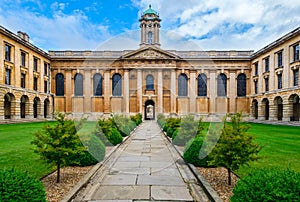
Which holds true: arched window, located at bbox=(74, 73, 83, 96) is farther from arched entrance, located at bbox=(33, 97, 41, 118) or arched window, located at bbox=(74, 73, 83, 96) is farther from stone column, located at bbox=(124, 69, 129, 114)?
stone column, located at bbox=(124, 69, 129, 114)

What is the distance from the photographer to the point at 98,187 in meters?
6.32

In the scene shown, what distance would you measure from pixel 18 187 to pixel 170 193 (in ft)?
11.7

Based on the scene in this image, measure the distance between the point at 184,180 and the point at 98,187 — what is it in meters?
2.41

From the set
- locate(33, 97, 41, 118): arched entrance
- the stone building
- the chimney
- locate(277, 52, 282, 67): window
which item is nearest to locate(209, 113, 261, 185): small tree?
locate(277, 52, 282, 67): window

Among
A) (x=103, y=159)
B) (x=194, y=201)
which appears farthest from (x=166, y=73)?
(x=194, y=201)

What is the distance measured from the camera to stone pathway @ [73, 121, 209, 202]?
5.63 metres

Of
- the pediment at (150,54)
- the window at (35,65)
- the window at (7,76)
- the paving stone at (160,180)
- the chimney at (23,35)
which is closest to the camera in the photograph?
the paving stone at (160,180)

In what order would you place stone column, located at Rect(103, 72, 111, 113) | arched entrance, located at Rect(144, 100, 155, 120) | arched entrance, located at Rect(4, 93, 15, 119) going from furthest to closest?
arched entrance, located at Rect(144, 100, 155, 120)
stone column, located at Rect(103, 72, 111, 113)
arched entrance, located at Rect(4, 93, 15, 119)

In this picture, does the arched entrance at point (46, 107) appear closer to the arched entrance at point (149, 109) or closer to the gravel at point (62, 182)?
the arched entrance at point (149, 109)

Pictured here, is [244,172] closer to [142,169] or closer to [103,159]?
[142,169]

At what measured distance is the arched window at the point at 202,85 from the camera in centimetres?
4828

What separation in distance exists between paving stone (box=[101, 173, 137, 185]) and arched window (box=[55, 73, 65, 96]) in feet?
146

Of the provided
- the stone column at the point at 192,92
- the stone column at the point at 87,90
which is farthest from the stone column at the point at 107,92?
the stone column at the point at 192,92

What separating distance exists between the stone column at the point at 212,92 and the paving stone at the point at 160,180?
41.8 metres
